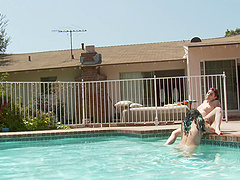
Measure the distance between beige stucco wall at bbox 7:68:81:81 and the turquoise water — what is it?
23.9 ft

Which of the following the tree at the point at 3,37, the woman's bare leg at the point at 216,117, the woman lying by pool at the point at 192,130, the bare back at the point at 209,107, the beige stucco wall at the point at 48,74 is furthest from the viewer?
the tree at the point at 3,37

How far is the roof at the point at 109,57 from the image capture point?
13516mm

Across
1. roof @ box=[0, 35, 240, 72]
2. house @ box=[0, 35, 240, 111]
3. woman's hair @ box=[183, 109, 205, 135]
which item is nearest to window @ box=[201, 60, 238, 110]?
house @ box=[0, 35, 240, 111]

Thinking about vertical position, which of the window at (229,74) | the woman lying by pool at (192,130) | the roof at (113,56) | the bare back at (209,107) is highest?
the roof at (113,56)

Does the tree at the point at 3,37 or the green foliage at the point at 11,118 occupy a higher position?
the tree at the point at 3,37

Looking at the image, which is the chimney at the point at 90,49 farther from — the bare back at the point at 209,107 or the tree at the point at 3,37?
the tree at the point at 3,37

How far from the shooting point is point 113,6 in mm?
14469

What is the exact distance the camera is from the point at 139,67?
533 inches

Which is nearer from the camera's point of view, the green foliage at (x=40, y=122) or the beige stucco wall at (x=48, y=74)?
the green foliage at (x=40, y=122)

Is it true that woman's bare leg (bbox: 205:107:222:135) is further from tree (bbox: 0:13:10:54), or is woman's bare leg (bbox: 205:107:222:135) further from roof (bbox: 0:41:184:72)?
tree (bbox: 0:13:10:54)

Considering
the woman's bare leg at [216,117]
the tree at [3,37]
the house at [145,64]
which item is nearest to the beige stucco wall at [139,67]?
the house at [145,64]

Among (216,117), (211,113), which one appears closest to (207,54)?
(211,113)

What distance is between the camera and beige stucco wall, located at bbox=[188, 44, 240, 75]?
37.6 ft

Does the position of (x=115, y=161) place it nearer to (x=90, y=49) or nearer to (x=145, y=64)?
(x=145, y=64)
